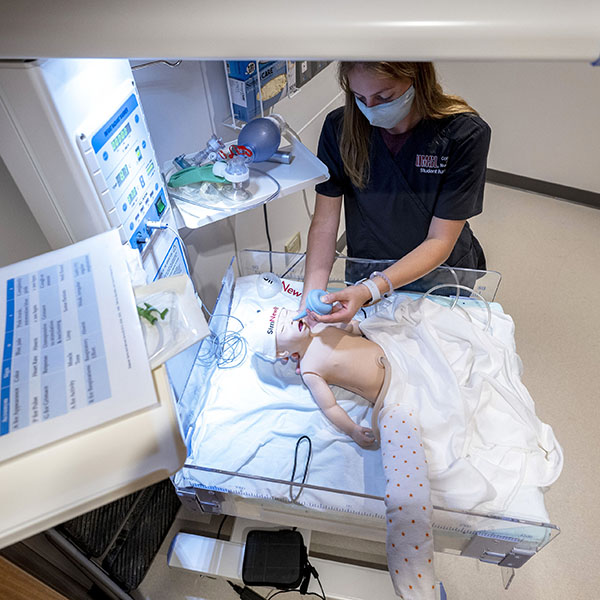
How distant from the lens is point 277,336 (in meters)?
1.47

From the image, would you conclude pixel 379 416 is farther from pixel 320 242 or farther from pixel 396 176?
pixel 396 176

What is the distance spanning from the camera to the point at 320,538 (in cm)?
166

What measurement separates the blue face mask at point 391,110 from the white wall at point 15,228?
83cm

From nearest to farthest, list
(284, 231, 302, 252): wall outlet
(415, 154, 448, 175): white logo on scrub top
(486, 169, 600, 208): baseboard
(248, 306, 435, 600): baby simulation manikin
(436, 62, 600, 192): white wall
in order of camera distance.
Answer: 1. (248, 306, 435, 600): baby simulation manikin
2. (415, 154, 448, 175): white logo on scrub top
3. (284, 231, 302, 252): wall outlet
4. (436, 62, 600, 192): white wall
5. (486, 169, 600, 208): baseboard

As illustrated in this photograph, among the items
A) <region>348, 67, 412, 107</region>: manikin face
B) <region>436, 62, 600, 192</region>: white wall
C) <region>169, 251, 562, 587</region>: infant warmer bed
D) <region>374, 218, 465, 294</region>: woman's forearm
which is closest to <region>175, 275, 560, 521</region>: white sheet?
<region>169, 251, 562, 587</region>: infant warmer bed

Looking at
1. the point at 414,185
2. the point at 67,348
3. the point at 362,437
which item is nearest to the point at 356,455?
the point at 362,437

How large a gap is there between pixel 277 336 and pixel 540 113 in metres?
2.65

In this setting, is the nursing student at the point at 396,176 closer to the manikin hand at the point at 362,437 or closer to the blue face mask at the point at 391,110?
the blue face mask at the point at 391,110

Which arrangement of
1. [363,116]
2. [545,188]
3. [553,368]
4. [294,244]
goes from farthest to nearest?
1. [545,188]
2. [294,244]
3. [553,368]
4. [363,116]

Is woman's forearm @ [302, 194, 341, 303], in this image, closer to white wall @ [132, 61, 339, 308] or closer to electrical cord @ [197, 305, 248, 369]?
electrical cord @ [197, 305, 248, 369]

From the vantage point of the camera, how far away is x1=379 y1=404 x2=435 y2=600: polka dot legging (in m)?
1.00

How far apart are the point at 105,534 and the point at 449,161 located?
1467mm

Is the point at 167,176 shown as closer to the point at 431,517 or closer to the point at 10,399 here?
the point at 10,399

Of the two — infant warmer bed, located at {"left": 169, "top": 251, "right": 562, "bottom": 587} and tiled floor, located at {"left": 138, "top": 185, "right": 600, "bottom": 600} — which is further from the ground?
infant warmer bed, located at {"left": 169, "top": 251, "right": 562, "bottom": 587}
